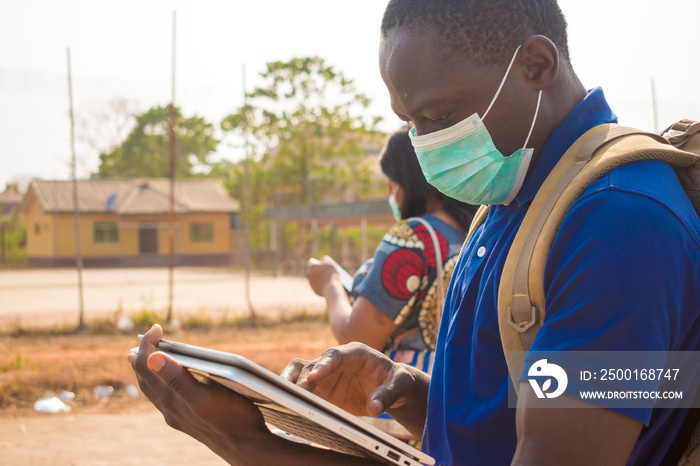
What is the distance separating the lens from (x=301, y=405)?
1057mm

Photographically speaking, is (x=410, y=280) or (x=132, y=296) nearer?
(x=410, y=280)

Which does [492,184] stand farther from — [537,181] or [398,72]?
[398,72]

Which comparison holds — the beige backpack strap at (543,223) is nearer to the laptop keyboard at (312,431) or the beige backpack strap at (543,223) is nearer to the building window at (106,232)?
the laptop keyboard at (312,431)

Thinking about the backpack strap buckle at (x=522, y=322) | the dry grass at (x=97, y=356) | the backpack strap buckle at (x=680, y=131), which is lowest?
the dry grass at (x=97, y=356)

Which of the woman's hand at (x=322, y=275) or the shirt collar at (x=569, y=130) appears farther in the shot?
the woman's hand at (x=322, y=275)

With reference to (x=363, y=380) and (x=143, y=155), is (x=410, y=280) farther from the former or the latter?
(x=143, y=155)

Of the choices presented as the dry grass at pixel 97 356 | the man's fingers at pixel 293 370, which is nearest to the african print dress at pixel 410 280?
the man's fingers at pixel 293 370

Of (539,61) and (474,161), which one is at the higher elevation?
(539,61)

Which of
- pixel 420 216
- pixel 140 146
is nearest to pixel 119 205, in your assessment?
pixel 140 146

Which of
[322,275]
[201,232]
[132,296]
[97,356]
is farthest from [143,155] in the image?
[322,275]

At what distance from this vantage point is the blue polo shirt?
88 cm

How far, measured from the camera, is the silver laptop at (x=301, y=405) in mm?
1039

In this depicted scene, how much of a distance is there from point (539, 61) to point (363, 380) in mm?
839

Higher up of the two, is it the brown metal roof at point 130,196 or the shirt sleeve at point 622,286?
the shirt sleeve at point 622,286
